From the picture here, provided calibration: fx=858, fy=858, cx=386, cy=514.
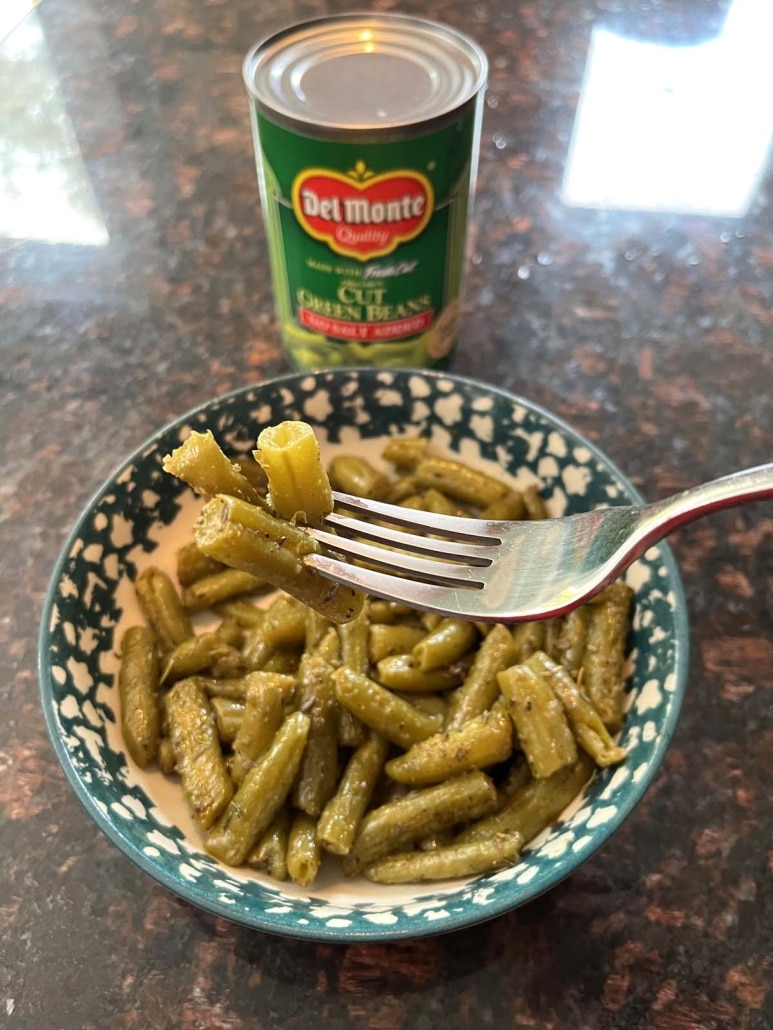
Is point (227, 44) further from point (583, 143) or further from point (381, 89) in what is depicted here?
point (381, 89)

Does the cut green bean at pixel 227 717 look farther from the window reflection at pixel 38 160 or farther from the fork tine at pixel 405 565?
the window reflection at pixel 38 160

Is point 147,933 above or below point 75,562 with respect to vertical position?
below

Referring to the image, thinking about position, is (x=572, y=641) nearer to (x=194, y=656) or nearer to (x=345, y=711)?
(x=345, y=711)

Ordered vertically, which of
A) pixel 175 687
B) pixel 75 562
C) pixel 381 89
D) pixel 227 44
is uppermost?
pixel 381 89

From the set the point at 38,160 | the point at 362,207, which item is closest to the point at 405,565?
the point at 362,207

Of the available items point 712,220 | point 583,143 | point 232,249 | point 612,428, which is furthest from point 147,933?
point 583,143

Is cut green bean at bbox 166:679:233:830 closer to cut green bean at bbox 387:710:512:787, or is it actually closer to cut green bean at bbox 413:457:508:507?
cut green bean at bbox 387:710:512:787
